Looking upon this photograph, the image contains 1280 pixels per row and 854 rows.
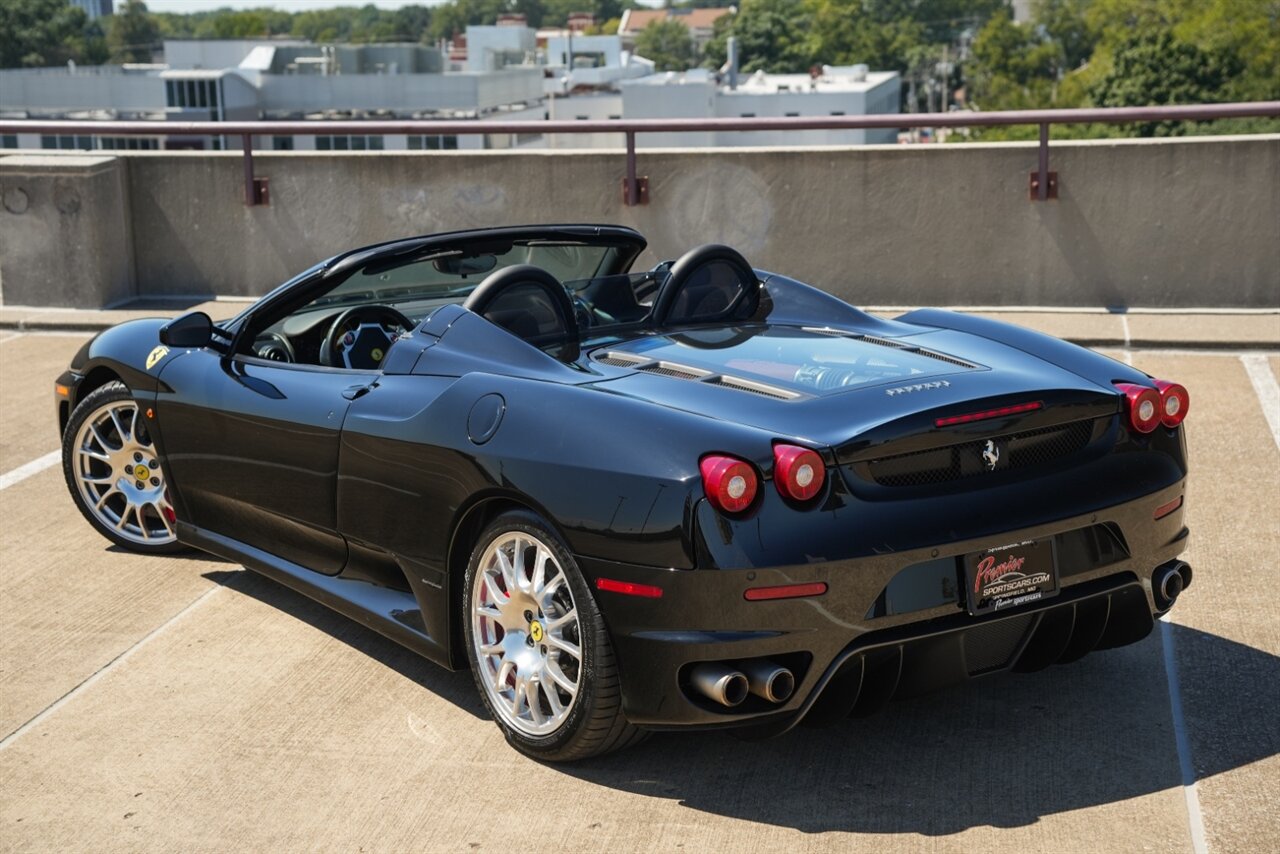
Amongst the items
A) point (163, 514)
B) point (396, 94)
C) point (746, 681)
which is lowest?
point (396, 94)

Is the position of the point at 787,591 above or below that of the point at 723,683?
above

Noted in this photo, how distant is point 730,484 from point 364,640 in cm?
204

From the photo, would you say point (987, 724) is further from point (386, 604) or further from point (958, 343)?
point (386, 604)

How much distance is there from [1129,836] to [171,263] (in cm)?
986

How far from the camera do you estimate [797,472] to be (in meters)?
3.78

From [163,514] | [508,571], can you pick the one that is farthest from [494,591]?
[163,514]

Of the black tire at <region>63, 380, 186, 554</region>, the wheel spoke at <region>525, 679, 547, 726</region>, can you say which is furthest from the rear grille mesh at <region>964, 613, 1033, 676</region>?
the black tire at <region>63, 380, 186, 554</region>

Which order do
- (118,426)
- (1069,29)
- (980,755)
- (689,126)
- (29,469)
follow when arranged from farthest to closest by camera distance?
(1069,29), (689,126), (29,469), (118,426), (980,755)

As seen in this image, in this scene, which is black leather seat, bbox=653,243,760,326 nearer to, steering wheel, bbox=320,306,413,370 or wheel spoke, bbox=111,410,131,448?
steering wheel, bbox=320,306,413,370

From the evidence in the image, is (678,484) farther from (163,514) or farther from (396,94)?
(396,94)

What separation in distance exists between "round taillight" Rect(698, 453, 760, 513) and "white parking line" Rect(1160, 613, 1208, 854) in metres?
1.31

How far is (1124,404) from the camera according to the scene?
441 cm

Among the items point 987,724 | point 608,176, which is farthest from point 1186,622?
point 608,176

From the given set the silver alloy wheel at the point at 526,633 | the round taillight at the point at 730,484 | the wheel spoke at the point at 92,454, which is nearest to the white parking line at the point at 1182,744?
the round taillight at the point at 730,484
